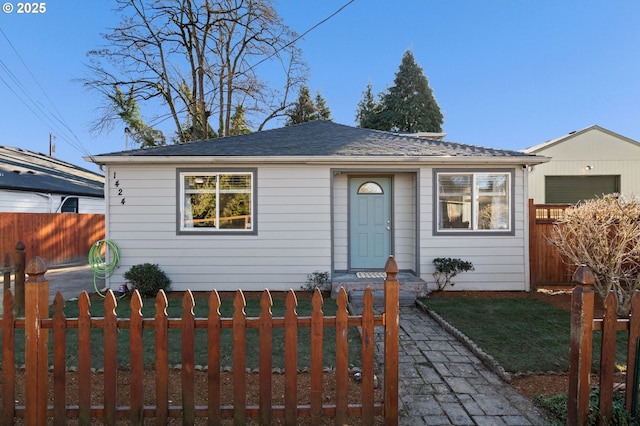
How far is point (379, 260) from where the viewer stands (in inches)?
284

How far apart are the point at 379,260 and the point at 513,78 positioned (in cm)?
1375

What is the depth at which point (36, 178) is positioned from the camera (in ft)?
41.7

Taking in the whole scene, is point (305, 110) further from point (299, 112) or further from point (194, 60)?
point (194, 60)

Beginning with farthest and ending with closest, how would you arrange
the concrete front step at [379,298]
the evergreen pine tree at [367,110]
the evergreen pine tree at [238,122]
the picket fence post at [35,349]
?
1. the evergreen pine tree at [367,110]
2. the evergreen pine tree at [238,122]
3. the concrete front step at [379,298]
4. the picket fence post at [35,349]

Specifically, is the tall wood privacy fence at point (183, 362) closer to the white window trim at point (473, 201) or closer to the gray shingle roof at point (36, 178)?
the white window trim at point (473, 201)

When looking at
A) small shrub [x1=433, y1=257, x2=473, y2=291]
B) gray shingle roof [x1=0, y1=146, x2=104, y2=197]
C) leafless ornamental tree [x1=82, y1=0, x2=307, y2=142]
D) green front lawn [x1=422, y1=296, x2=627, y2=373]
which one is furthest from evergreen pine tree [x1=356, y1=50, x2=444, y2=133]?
green front lawn [x1=422, y1=296, x2=627, y2=373]

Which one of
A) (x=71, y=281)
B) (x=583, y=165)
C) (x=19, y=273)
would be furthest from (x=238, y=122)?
(x=583, y=165)

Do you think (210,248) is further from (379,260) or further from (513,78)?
(513,78)

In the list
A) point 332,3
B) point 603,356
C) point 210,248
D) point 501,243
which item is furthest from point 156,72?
point 603,356

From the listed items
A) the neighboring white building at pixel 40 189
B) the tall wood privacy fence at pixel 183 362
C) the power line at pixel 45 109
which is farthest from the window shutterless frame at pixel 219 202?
the power line at pixel 45 109

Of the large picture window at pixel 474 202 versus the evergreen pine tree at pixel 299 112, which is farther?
the evergreen pine tree at pixel 299 112

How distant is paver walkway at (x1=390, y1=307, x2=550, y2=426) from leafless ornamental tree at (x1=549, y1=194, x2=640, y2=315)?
2926mm

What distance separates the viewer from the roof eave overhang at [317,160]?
21.2 ft

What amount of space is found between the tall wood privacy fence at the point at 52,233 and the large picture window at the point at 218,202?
735 centimetres
